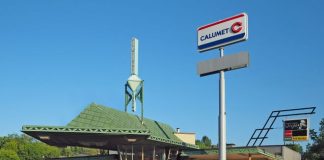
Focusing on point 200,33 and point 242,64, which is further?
point 200,33

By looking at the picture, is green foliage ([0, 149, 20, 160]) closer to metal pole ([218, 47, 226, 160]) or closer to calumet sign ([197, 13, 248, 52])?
calumet sign ([197, 13, 248, 52])

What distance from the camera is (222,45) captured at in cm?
3328

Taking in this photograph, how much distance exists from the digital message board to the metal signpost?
34.3 metres

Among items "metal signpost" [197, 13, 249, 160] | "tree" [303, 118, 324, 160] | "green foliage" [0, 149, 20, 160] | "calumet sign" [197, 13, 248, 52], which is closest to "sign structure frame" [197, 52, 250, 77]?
"metal signpost" [197, 13, 249, 160]

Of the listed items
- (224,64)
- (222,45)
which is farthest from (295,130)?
(224,64)

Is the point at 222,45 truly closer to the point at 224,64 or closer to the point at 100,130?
the point at 224,64

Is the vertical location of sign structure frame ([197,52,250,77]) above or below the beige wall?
above

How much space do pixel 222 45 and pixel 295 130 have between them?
3570 centimetres

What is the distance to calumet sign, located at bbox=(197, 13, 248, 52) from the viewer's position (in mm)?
32031

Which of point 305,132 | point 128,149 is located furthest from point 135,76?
point 305,132

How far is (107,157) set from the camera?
1775 inches

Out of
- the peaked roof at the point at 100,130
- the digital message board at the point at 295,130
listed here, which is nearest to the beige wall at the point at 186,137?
the peaked roof at the point at 100,130

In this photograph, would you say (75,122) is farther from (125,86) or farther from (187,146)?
(187,146)

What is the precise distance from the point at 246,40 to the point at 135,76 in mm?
16115
